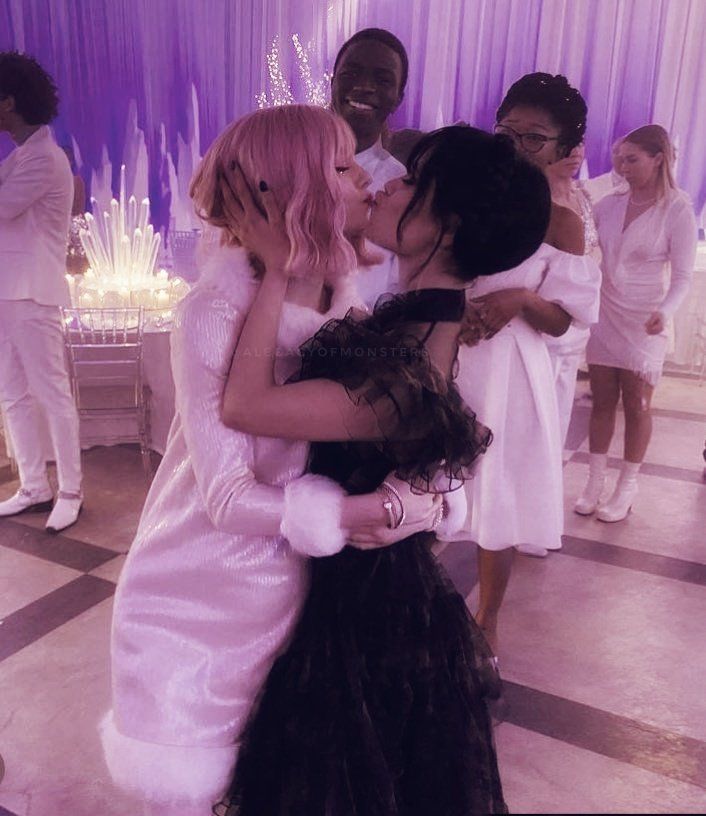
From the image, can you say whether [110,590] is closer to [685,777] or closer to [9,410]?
[9,410]

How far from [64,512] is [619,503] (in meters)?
2.32

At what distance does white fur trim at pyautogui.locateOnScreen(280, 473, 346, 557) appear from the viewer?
863mm

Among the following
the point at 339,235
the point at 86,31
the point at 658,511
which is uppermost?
the point at 86,31

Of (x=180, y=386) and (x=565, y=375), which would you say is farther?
(x=565, y=375)

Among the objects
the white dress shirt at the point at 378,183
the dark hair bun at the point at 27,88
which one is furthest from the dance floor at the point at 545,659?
the dark hair bun at the point at 27,88

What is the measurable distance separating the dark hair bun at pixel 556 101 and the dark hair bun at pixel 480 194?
2.22 ft

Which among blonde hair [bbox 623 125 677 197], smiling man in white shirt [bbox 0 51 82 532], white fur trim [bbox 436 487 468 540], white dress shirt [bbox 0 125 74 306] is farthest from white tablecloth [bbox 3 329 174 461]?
white fur trim [bbox 436 487 468 540]

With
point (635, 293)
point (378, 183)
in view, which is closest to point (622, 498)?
point (635, 293)

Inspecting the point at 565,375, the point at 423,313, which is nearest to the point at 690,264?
the point at 565,375

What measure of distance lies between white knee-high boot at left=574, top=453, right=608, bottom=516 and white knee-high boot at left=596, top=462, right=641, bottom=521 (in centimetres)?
5

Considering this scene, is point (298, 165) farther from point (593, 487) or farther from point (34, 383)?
point (593, 487)

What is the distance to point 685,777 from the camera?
5.46ft

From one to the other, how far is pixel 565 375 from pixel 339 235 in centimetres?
176

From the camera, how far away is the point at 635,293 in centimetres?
306
